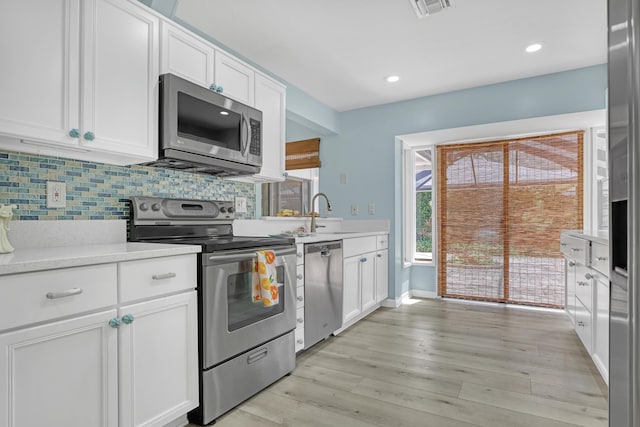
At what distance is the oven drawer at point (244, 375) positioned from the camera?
5.88ft

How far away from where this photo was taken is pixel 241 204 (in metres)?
2.91

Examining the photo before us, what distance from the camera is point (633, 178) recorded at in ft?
2.32

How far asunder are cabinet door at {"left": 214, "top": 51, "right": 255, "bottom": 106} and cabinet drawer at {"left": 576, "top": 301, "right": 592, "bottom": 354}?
285 cm

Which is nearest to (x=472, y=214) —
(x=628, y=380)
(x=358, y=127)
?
(x=358, y=127)

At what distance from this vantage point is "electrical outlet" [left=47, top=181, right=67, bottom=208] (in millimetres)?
1758

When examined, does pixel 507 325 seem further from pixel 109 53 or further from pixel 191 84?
pixel 109 53

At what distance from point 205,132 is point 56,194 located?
844 millimetres

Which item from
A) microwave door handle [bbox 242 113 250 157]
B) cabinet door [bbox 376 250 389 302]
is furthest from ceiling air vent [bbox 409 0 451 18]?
cabinet door [bbox 376 250 389 302]

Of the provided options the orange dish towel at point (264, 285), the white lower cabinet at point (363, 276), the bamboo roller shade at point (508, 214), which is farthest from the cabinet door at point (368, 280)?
the orange dish towel at point (264, 285)

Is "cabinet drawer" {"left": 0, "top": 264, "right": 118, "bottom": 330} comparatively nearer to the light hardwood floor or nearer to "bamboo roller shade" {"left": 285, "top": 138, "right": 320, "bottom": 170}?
the light hardwood floor

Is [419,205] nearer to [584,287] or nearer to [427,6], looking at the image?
[584,287]

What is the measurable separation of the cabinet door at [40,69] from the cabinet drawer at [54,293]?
2.02 feet

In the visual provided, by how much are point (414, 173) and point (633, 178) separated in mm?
4131

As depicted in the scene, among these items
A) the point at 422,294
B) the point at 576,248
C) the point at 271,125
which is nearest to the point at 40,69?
the point at 271,125
